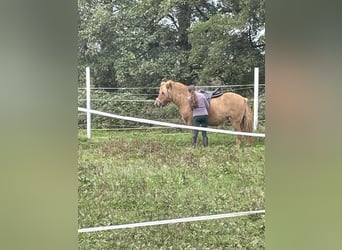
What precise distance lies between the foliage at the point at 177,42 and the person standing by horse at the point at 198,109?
0.07 meters

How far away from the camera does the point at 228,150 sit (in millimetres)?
2061

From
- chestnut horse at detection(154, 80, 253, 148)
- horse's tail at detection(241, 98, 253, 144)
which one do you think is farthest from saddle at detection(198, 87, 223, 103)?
horse's tail at detection(241, 98, 253, 144)

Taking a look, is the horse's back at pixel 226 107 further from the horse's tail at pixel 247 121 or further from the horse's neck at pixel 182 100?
the horse's neck at pixel 182 100

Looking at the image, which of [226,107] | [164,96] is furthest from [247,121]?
[164,96]

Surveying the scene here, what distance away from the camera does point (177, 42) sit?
203 cm

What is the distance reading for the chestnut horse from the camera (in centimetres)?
201

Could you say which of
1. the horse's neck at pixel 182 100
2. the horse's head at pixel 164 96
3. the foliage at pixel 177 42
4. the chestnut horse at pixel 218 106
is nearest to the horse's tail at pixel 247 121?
the chestnut horse at pixel 218 106

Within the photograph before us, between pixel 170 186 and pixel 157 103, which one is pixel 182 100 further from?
pixel 170 186

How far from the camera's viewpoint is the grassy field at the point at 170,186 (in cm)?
192

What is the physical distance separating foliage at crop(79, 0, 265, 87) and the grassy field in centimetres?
30

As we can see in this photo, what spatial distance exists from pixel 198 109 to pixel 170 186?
417 millimetres
